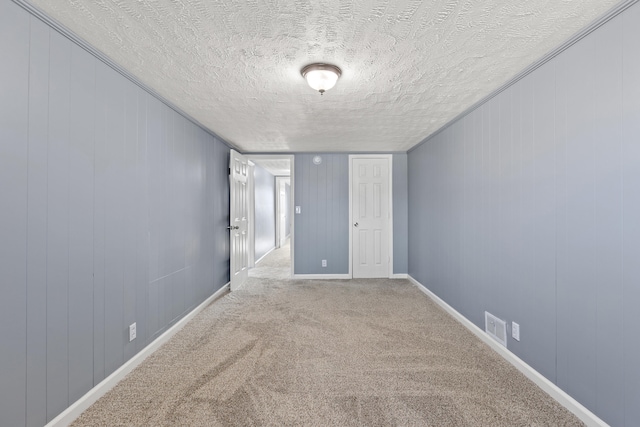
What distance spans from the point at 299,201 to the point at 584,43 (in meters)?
3.91

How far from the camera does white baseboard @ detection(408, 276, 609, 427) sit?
5.05 ft

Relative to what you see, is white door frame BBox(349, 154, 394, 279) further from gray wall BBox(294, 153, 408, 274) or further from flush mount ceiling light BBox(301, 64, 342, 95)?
flush mount ceiling light BBox(301, 64, 342, 95)

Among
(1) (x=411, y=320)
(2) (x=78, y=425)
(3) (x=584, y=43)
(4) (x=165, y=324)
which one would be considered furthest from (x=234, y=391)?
(3) (x=584, y=43)

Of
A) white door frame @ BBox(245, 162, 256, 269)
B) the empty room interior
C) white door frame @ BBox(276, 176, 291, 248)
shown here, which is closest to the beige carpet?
the empty room interior

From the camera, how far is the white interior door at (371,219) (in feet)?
16.0

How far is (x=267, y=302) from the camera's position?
365 centimetres

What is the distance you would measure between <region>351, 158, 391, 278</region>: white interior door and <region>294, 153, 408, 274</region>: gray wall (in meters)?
0.16

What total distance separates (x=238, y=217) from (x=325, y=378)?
2.93 meters

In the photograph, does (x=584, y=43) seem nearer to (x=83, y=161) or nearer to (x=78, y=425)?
(x=83, y=161)

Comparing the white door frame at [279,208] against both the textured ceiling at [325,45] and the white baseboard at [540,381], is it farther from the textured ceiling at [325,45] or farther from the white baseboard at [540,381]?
the white baseboard at [540,381]

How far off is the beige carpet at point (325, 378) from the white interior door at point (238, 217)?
1.08 m

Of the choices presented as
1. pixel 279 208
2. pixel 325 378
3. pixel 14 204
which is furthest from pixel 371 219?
pixel 279 208

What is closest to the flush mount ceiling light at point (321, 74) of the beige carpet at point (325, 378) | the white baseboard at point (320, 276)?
the beige carpet at point (325, 378)

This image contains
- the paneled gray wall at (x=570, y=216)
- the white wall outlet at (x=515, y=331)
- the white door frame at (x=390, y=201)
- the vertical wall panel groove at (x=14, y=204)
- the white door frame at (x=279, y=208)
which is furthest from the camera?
the white door frame at (x=279, y=208)
